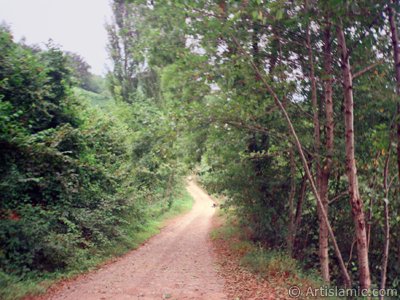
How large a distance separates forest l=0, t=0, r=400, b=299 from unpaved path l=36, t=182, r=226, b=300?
768 millimetres

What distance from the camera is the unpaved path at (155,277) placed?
23.6ft

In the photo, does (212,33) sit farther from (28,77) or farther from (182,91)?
(28,77)

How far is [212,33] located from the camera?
665 centimetres

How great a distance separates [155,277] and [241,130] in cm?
460

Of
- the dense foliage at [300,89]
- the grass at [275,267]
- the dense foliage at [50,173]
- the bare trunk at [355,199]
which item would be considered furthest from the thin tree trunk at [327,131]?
the dense foliage at [50,173]

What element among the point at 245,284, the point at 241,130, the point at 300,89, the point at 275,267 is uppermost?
the point at 300,89

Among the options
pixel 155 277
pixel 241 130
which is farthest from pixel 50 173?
pixel 241 130

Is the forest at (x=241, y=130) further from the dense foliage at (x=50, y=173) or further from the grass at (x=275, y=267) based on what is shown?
the grass at (x=275, y=267)

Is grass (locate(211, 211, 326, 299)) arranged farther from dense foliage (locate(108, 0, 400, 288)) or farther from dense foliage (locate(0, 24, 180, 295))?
dense foliage (locate(0, 24, 180, 295))

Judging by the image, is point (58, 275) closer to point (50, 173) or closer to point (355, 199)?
point (50, 173)

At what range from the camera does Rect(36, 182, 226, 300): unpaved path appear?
7180 millimetres

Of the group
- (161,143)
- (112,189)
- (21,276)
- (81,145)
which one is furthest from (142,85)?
(21,276)

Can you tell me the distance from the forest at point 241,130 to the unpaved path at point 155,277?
77cm

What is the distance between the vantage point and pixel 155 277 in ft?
28.6
